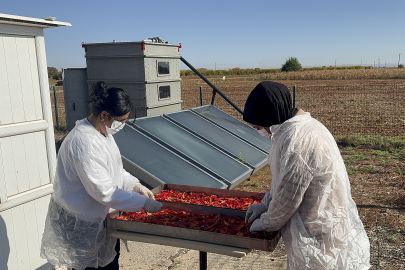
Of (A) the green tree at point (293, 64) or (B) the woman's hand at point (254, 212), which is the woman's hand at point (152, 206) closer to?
(B) the woman's hand at point (254, 212)

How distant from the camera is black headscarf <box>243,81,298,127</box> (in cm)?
240

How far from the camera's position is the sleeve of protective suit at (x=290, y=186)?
2.34m

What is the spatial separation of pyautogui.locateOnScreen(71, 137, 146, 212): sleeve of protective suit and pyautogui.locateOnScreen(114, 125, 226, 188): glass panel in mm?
2339

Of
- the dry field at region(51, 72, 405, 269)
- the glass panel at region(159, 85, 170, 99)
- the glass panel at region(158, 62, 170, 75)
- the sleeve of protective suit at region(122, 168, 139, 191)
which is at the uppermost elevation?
the glass panel at region(158, 62, 170, 75)

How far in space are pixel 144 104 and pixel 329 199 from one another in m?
6.32

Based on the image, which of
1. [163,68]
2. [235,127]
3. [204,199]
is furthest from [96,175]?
[163,68]

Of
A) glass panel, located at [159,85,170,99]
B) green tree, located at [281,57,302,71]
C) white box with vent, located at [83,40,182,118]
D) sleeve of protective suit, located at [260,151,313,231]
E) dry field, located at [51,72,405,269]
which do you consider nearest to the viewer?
sleeve of protective suit, located at [260,151,313,231]

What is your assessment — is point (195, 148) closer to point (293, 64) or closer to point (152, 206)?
point (152, 206)

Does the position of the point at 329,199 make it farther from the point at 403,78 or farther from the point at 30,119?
the point at 403,78

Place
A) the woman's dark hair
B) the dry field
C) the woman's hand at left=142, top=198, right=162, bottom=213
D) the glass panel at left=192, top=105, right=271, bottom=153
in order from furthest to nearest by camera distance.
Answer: the glass panel at left=192, top=105, right=271, bottom=153 → the dry field → the woman's hand at left=142, top=198, right=162, bottom=213 → the woman's dark hair

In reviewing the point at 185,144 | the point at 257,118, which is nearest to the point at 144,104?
the point at 185,144

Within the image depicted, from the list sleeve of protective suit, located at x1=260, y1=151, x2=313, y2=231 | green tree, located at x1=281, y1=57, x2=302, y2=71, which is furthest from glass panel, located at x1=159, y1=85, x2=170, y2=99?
green tree, located at x1=281, y1=57, x2=302, y2=71

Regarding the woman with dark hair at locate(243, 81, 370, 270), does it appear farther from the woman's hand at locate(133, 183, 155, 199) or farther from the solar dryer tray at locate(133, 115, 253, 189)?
the solar dryer tray at locate(133, 115, 253, 189)

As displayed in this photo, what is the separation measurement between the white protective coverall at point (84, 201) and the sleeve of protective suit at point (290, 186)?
1151 mm
